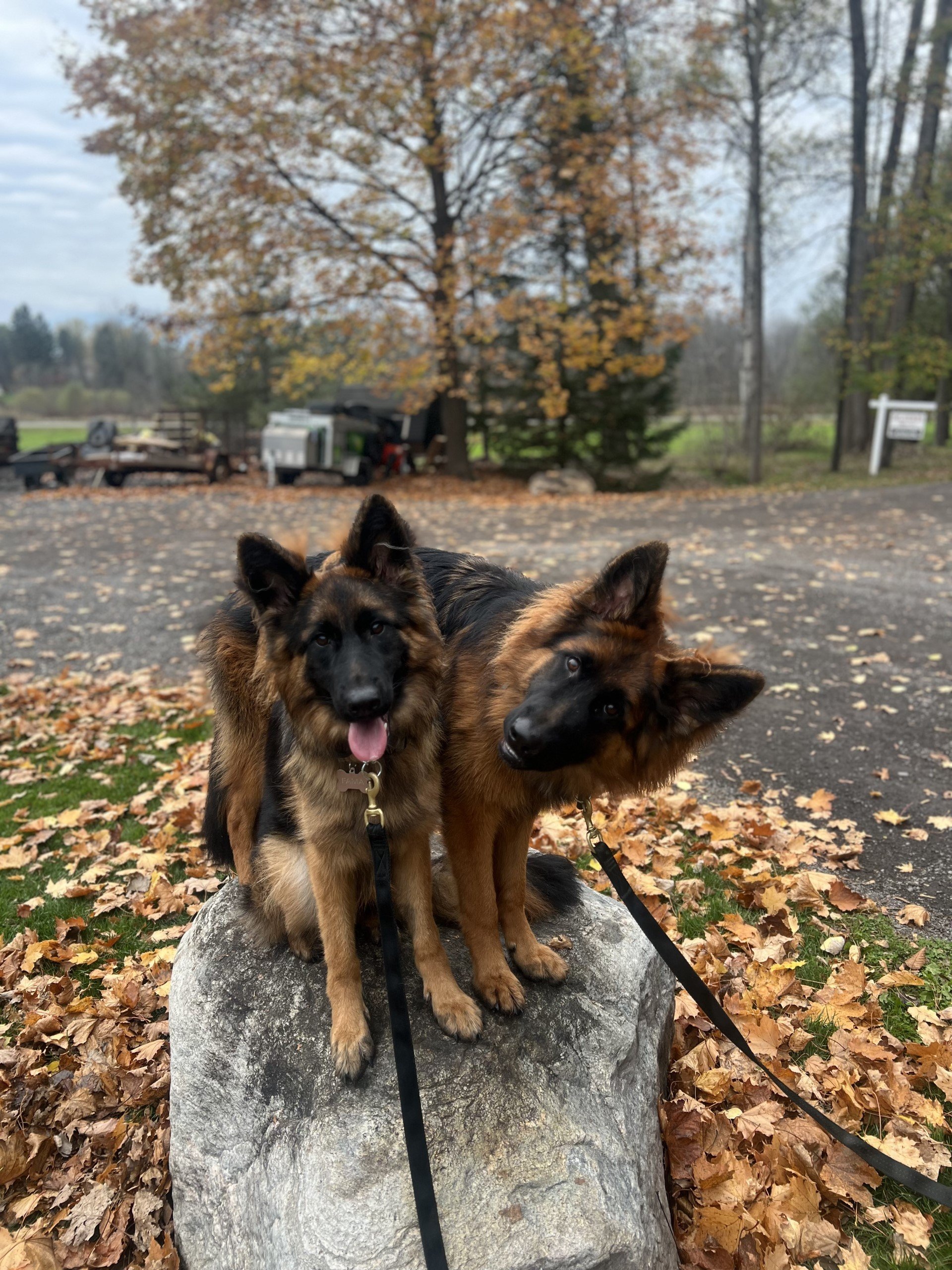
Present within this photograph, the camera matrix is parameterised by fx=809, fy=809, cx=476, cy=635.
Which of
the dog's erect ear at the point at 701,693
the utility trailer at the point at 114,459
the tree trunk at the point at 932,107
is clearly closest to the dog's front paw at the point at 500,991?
the dog's erect ear at the point at 701,693

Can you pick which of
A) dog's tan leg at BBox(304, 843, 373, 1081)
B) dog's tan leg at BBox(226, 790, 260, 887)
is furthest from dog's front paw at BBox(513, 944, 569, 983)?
dog's tan leg at BBox(226, 790, 260, 887)

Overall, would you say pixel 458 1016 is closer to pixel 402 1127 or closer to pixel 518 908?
pixel 402 1127

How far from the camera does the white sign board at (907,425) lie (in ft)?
74.2

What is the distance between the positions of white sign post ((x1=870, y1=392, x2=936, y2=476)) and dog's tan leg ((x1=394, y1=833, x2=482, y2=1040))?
23.8 meters

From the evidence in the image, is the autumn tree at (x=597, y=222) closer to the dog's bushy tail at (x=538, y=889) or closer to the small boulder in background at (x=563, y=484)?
the small boulder in background at (x=563, y=484)

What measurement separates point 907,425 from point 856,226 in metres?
6.38

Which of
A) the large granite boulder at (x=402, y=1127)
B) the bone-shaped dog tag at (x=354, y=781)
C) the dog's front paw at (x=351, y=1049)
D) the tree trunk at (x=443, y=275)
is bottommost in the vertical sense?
the large granite boulder at (x=402, y=1127)

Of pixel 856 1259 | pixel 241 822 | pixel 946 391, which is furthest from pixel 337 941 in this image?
pixel 946 391

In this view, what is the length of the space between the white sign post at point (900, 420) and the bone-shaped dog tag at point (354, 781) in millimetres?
24006

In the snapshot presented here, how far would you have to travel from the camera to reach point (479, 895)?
3008 mm

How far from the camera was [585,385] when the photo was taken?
24531 millimetres

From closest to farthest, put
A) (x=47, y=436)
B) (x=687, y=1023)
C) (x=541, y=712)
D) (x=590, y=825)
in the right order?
(x=541, y=712), (x=590, y=825), (x=687, y=1023), (x=47, y=436)

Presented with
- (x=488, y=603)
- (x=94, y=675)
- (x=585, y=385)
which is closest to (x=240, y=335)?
(x=585, y=385)

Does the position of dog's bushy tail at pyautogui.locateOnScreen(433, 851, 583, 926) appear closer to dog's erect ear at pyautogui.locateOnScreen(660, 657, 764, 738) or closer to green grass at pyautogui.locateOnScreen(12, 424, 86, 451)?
dog's erect ear at pyautogui.locateOnScreen(660, 657, 764, 738)
